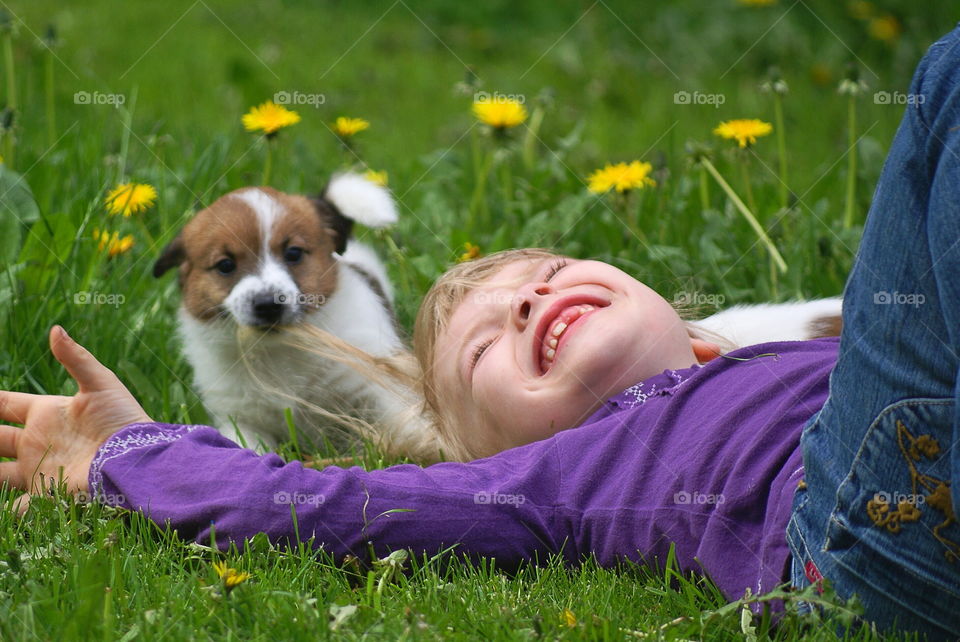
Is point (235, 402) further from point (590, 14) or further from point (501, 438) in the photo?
point (590, 14)

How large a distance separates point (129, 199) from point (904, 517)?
2.03 metres

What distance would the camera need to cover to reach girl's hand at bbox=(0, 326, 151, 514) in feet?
6.03

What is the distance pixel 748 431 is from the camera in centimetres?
164

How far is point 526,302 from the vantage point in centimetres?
202

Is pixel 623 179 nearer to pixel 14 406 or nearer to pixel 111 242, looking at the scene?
pixel 111 242

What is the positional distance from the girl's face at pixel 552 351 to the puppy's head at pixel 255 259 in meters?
0.63

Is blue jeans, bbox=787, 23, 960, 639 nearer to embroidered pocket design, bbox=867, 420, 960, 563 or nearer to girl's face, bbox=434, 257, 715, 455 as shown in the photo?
embroidered pocket design, bbox=867, 420, 960, 563

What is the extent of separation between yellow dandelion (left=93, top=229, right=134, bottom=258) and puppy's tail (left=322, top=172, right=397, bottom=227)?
0.52 metres

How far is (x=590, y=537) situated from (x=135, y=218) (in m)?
1.93

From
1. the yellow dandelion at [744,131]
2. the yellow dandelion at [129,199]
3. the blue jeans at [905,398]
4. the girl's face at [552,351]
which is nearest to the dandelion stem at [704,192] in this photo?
the yellow dandelion at [744,131]

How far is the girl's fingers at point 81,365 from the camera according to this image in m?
1.78

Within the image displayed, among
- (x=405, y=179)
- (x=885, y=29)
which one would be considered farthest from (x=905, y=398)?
(x=885, y=29)

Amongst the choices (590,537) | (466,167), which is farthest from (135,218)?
(590,537)

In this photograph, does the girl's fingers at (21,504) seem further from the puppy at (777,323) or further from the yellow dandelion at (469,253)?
the puppy at (777,323)
